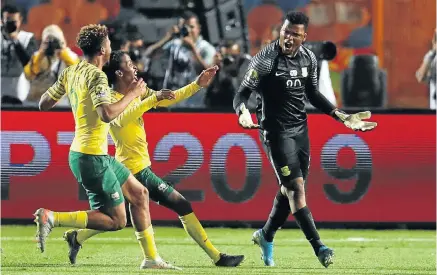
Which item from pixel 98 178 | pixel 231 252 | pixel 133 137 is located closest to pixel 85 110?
pixel 98 178

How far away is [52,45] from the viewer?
588 inches

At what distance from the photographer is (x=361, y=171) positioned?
47.3 feet

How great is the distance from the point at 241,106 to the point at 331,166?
4.28 metres

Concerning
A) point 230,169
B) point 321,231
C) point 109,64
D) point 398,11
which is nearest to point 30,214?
point 230,169

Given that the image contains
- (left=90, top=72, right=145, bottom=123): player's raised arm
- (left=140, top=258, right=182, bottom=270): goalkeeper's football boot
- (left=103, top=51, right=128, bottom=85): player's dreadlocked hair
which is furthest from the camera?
(left=103, top=51, right=128, bottom=85): player's dreadlocked hair

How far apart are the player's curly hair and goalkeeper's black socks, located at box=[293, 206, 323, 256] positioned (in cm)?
231

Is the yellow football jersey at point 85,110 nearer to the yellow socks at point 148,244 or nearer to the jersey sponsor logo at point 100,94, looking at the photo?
the jersey sponsor logo at point 100,94

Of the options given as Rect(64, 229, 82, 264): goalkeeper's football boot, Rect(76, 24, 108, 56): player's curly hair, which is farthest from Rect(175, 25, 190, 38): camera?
Rect(76, 24, 108, 56): player's curly hair

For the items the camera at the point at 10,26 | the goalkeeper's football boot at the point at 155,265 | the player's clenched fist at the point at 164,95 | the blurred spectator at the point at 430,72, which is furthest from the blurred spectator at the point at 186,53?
the goalkeeper's football boot at the point at 155,265

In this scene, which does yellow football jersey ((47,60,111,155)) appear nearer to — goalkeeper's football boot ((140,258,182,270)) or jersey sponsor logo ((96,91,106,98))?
jersey sponsor logo ((96,91,106,98))

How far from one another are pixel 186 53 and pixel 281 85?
204 inches

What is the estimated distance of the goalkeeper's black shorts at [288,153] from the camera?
34.7ft

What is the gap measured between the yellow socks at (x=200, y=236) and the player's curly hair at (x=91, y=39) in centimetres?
187

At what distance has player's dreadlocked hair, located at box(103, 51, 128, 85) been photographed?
34.1ft
